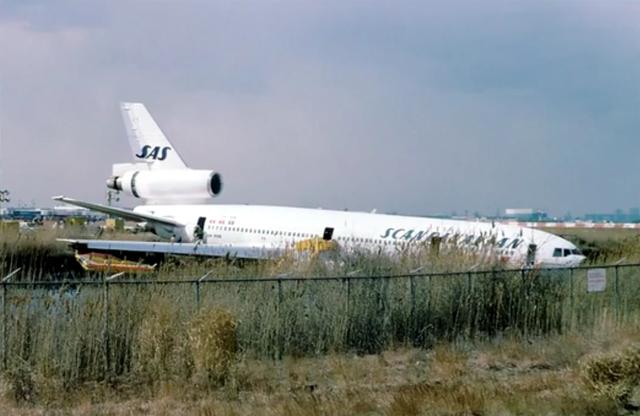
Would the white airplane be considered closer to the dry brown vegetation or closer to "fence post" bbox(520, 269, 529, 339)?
"fence post" bbox(520, 269, 529, 339)

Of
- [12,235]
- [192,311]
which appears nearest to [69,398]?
[192,311]

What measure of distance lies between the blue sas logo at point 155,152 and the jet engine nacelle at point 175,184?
824 mm

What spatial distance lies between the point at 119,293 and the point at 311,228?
834 inches

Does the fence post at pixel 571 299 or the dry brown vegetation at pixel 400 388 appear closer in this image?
the dry brown vegetation at pixel 400 388

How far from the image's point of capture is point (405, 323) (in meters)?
15.8

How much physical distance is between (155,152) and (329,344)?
34085 millimetres

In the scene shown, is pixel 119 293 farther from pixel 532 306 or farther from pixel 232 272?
pixel 532 306

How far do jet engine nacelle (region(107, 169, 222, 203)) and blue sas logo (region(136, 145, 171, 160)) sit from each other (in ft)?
2.70

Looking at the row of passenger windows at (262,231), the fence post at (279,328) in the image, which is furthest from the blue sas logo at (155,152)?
the fence post at (279,328)

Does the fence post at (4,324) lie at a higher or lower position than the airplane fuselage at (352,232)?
lower

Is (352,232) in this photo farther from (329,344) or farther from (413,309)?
(329,344)

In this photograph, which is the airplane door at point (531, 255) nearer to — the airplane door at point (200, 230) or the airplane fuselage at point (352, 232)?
the airplane fuselage at point (352, 232)

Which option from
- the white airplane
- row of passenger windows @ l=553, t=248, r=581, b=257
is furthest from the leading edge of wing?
row of passenger windows @ l=553, t=248, r=581, b=257

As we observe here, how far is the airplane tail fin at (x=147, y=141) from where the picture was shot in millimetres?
47094
